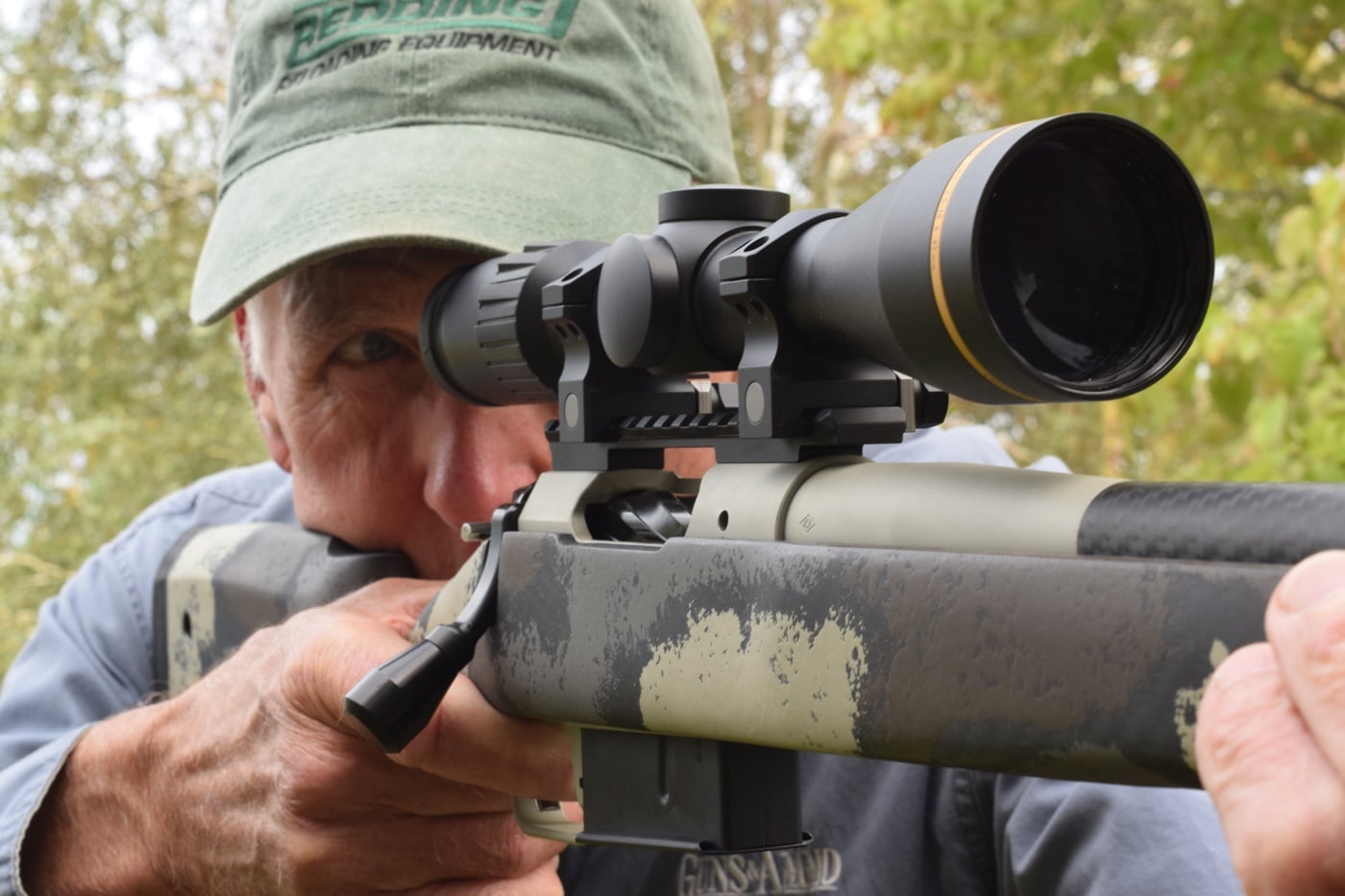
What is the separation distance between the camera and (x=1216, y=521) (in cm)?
93

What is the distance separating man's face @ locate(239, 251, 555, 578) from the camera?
6.47ft

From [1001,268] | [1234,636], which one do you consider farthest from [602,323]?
[1234,636]

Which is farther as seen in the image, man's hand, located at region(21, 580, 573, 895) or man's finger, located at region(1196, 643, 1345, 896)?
man's hand, located at region(21, 580, 573, 895)

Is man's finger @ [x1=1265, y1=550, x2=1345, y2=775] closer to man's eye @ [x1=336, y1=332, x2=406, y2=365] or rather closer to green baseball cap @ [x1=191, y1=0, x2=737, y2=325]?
green baseball cap @ [x1=191, y1=0, x2=737, y2=325]

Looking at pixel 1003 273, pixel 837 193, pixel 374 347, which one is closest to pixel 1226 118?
pixel 374 347

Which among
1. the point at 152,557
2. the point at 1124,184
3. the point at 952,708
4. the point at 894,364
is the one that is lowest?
the point at 152,557

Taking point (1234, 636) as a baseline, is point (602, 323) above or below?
above

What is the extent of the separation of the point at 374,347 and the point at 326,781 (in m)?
0.69

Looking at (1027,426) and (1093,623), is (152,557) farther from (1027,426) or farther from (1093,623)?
(1027,426)

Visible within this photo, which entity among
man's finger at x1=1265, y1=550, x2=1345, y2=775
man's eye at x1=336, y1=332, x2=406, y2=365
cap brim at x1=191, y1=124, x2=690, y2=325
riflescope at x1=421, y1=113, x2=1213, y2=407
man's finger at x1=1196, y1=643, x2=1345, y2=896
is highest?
cap brim at x1=191, y1=124, x2=690, y2=325

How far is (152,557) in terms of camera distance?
2.84m

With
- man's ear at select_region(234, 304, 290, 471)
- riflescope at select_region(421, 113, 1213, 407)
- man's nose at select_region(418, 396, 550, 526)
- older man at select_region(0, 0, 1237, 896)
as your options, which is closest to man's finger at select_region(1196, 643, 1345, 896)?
riflescope at select_region(421, 113, 1213, 407)

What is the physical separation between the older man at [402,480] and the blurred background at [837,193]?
944 millimetres

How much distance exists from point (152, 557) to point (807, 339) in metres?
1.96
